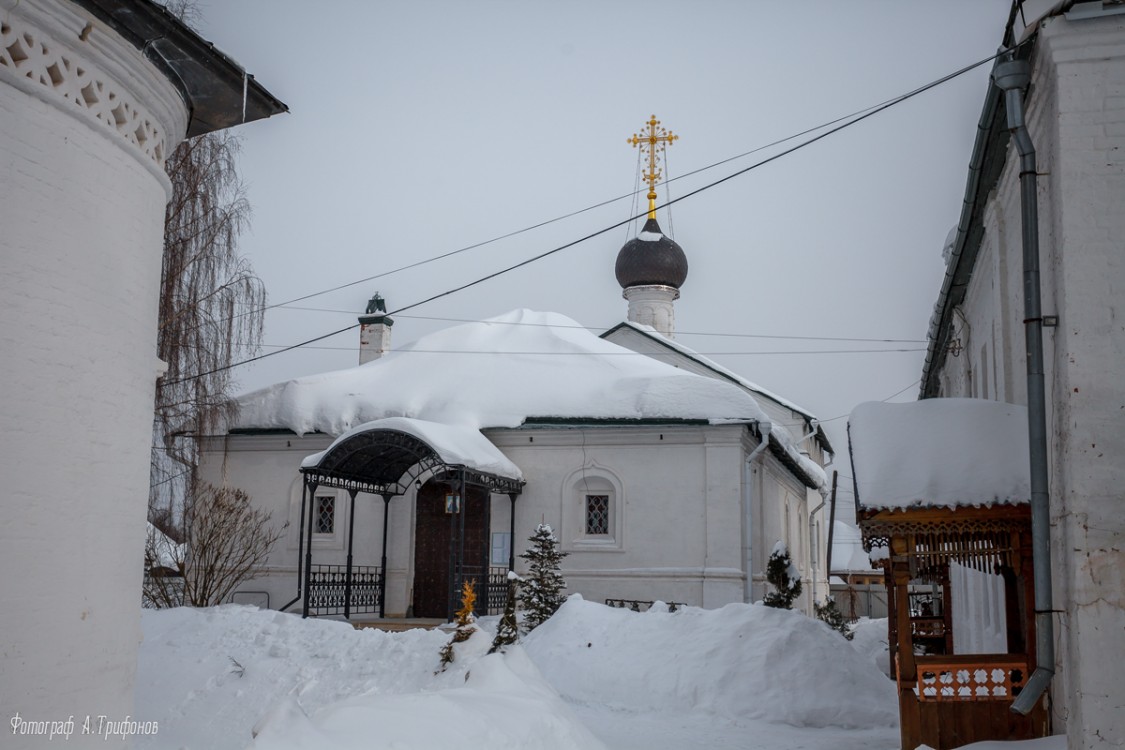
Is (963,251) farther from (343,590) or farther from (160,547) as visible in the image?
(160,547)

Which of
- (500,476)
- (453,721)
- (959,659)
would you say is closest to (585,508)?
(500,476)

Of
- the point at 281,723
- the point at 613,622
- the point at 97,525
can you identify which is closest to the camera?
the point at 281,723

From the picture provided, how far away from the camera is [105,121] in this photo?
6.09m

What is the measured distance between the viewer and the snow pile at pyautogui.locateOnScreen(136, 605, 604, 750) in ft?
14.9

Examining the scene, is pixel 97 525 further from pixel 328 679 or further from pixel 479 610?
pixel 479 610

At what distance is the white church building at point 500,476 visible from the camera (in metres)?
18.2

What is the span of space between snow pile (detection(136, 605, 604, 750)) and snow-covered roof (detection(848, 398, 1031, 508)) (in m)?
3.09

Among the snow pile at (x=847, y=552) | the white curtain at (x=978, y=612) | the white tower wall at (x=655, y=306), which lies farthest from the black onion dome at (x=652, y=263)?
the snow pile at (x=847, y=552)

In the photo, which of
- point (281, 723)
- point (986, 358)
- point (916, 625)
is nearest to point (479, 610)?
point (916, 625)

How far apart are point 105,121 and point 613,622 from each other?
32.3ft

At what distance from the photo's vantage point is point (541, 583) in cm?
1628

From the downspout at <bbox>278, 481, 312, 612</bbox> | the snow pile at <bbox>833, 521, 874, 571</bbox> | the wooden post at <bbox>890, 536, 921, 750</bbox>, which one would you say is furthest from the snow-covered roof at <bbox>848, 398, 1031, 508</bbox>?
the snow pile at <bbox>833, 521, 874, 571</bbox>

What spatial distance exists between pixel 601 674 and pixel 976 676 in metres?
5.57

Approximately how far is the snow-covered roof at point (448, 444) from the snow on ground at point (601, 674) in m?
3.23
